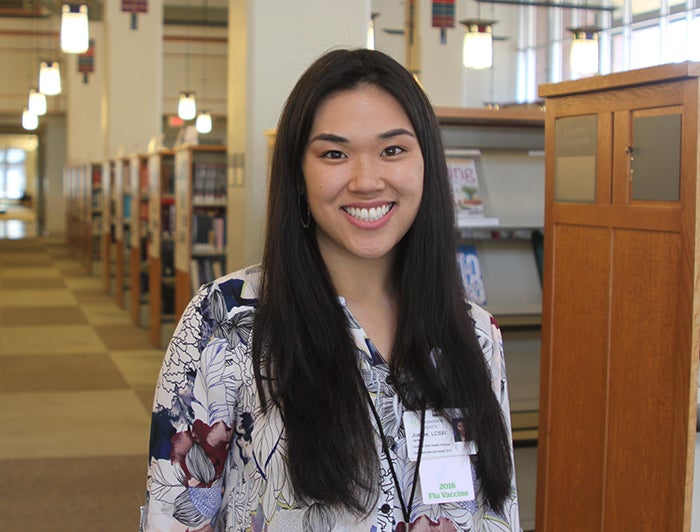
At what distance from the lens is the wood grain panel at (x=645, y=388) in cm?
291

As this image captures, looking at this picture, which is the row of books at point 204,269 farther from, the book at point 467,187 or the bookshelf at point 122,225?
the bookshelf at point 122,225

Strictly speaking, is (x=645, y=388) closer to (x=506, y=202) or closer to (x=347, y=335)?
(x=347, y=335)

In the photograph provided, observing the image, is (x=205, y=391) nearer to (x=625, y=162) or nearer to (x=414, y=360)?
(x=414, y=360)

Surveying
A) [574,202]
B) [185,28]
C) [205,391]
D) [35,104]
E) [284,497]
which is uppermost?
[185,28]

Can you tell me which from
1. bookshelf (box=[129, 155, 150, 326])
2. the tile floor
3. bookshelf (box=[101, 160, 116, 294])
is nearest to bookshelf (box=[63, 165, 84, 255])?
bookshelf (box=[101, 160, 116, 294])

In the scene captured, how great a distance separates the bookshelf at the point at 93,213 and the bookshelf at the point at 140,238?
5.78m

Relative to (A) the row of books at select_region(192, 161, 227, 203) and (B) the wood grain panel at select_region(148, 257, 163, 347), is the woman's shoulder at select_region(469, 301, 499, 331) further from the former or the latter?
(B) the wood grain panel at select_region(148, 257, 163, 347)

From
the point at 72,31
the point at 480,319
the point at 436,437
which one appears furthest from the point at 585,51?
the point at 436,437

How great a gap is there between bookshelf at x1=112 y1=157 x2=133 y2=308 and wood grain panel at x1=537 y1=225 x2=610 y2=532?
9.66 metres

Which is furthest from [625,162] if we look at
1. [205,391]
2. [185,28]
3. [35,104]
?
[185,28]

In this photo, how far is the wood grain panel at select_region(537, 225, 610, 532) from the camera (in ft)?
10.8

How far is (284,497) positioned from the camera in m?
1.56

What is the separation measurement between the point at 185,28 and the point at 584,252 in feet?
75.4

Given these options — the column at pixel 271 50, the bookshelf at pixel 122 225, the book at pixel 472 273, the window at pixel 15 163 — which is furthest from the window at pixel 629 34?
the window at pixel 15 163
